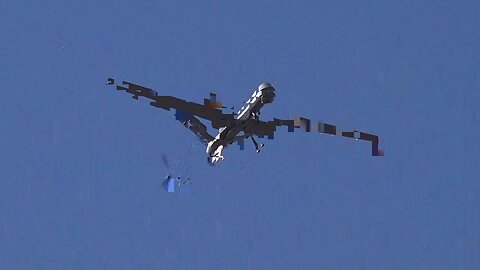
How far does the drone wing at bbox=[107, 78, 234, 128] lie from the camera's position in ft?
225

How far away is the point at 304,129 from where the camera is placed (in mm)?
68750

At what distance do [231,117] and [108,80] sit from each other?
27.9 ft

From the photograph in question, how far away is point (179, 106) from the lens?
2709 inches

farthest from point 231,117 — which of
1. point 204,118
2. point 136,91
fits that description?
point 136,91

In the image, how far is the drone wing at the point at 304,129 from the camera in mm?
68875

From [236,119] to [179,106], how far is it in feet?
12.8

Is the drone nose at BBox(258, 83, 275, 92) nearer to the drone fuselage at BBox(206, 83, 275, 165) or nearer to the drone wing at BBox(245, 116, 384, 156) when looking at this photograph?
the drone fuselage at BBox(206, 83, 275, 165)

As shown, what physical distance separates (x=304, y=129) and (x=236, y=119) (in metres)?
4.59

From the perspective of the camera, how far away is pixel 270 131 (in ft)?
231

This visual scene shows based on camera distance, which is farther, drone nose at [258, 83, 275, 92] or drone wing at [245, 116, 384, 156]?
drone wing at [245, 116, 384, 156]

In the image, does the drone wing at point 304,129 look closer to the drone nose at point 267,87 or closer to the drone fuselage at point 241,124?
the drone fuselage at point 241,124

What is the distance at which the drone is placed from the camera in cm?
6738

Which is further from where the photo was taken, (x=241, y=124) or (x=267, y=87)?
(x=241, y=124)

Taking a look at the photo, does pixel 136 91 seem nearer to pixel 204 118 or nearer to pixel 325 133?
pixel 204 118
